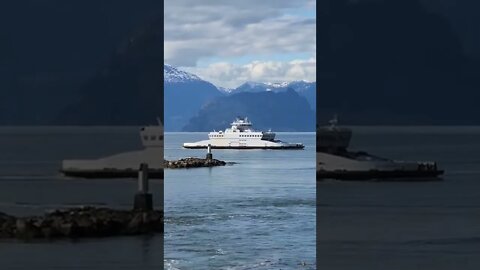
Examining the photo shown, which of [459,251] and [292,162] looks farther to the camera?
[292,162]

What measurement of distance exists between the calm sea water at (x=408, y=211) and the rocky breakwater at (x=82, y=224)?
4.82 feet

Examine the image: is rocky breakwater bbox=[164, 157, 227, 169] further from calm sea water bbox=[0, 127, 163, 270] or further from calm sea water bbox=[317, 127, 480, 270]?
calm sea water bbox=[317, 127, 480, 270]

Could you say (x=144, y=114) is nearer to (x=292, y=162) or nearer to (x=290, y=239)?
(x=290, y=239)

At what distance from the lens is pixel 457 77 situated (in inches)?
273

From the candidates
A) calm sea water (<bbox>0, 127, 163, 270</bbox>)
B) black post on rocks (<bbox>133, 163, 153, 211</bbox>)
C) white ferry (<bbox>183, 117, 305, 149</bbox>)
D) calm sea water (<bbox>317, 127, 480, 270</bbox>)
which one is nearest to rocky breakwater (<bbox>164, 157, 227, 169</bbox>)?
white ferry (<bbox>183, 117, 305, 149</bbox>)

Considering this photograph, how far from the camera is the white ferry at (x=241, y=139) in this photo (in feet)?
69.7

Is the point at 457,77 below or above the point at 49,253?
above

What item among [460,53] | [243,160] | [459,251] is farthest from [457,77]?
[243,160]

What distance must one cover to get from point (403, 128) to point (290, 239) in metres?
5.39

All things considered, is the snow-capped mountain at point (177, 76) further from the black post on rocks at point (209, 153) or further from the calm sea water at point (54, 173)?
the calm sea water at point (54, 173)

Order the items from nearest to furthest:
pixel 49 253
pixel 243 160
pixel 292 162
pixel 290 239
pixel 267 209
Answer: pixel 49 253
pixel 290 239
pixel 267 209
pixel 292 162
pixel 243 160

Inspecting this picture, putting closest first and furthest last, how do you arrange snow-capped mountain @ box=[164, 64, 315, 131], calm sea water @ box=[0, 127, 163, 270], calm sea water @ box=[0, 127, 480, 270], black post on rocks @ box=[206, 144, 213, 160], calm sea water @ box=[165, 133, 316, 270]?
calm sea water @ box=[0, 127, 480, 270], calm sea water @ box=[0, 127, 163, 270], calm sea water @ box=[165, 133, 316, 270], snow-capped mountain @ box=[164, 64, 315, 131], black post on rocks @ box=[206, 144, 213, 160]

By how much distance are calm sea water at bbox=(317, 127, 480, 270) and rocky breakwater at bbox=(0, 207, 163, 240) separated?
1.47 metres

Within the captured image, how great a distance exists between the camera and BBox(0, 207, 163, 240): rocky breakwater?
656cm
